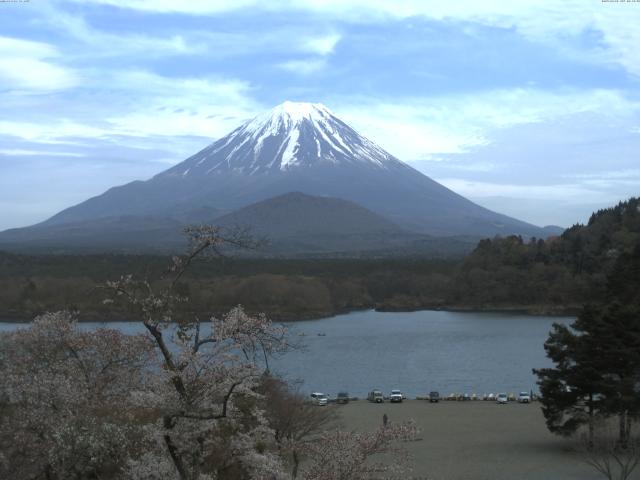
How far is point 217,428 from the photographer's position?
4.48 meters

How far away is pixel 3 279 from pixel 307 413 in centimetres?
3379

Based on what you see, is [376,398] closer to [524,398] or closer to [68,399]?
[524,398]

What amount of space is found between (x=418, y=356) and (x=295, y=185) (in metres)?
88.7

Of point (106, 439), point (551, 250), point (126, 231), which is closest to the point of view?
point (106, 439)

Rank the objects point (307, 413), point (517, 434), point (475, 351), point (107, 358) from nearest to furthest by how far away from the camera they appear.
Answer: point (107, 358) → point (307, 413) → point (517, 434) → point (475, 351)

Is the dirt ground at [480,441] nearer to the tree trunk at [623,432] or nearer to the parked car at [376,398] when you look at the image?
the parked car at [376,398]

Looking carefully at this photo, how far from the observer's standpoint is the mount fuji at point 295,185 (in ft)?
354

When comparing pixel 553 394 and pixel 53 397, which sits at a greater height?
pixel 53 397

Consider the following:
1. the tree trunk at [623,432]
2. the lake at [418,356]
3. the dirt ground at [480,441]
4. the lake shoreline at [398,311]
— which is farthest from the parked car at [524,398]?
the lake shoreline at [398,311]

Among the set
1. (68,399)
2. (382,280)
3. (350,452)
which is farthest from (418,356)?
(382,280)

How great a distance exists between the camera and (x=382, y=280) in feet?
154

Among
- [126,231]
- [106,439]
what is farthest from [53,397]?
[126,231]

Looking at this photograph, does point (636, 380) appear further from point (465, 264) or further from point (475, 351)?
point (465, 264)

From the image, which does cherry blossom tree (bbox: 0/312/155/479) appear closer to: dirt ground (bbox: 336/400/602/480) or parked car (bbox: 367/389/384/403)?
dirt ground (bbox: 336/400/602/480)
